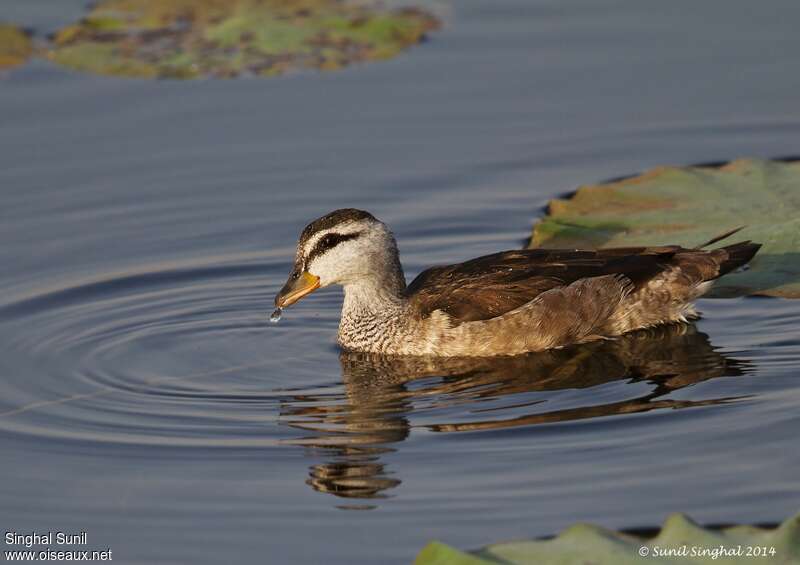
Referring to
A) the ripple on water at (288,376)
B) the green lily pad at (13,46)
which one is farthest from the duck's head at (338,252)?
the green lily pad at (13,46)

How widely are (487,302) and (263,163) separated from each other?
4650 millimetres

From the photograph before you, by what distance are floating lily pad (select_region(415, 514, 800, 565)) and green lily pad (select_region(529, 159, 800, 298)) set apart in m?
5.28

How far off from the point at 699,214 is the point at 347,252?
3374 millimetres

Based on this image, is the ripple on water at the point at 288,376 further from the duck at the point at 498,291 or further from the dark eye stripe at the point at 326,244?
the dark eye stripe at the point at 326,244

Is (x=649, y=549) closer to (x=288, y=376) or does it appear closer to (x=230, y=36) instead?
(x=288, y=376)

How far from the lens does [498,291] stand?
483 inches

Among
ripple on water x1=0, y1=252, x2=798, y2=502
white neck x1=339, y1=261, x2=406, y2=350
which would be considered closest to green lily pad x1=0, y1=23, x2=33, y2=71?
ripple on water x1=0, y1=252, x2=798, y2=502

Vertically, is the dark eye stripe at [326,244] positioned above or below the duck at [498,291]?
above

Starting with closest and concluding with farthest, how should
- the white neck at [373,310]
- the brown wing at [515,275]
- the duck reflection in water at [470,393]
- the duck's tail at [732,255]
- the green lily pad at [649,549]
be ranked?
the green lily pad at [649,549] < the duck reflection in water at [470,393] < the brown wing at [515,275] < the duck's tail at [732,255] < the white neck at [373,310]

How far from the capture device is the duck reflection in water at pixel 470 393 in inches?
397

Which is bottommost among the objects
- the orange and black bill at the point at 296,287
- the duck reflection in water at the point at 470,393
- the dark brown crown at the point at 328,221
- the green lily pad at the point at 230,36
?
the duck reflection in water at the point at 470,393

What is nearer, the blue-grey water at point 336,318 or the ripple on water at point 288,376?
the blue-grey water at point 336,318

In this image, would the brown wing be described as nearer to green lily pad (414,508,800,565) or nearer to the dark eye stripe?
the dark eye stripe

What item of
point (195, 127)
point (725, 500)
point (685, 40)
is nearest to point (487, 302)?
point (725, 500)
